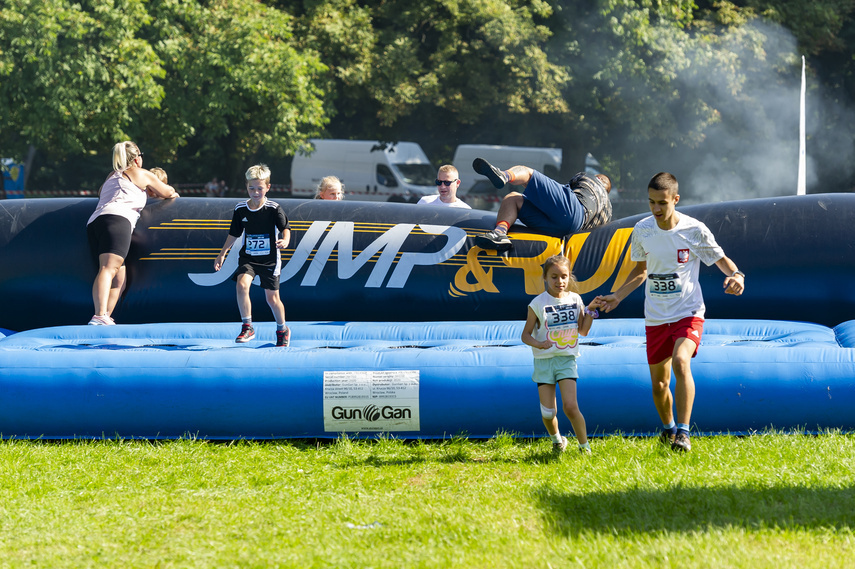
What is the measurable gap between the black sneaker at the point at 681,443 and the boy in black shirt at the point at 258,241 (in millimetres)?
2872

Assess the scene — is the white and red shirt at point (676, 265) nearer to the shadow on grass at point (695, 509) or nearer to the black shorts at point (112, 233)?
the shadow on grass at point (695, 509)

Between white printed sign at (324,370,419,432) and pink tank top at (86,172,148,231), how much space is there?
120 inches

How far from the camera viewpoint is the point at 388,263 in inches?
289

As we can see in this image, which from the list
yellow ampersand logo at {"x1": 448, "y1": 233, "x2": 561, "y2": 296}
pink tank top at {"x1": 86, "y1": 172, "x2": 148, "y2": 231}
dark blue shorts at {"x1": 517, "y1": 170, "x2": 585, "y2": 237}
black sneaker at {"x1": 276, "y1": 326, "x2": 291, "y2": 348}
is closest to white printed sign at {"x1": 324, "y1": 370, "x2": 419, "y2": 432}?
black sneaker at {"x1": 276, "y1": 326, "x2": 291, "y2": 348}

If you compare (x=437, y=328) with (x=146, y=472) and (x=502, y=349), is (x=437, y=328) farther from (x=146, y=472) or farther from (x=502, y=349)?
(x=146, y=472)

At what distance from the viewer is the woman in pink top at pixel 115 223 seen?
7293mm

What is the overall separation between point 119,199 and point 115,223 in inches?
8.3

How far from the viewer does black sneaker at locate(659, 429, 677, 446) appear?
487 cm

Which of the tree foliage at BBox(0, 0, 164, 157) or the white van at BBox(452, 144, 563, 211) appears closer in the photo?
the tree foliage at BBox(0, 0, 164, 157)

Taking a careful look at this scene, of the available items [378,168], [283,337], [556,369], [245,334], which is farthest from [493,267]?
[378,168]

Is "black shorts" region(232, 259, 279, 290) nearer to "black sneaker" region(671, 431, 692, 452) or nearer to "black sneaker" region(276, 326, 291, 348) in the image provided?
"black sneaker" region(276, 326, 291, 348)

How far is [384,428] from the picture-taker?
5391mm

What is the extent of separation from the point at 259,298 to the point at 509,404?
117 inches

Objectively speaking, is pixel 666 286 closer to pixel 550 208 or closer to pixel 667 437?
pixel 667 437
